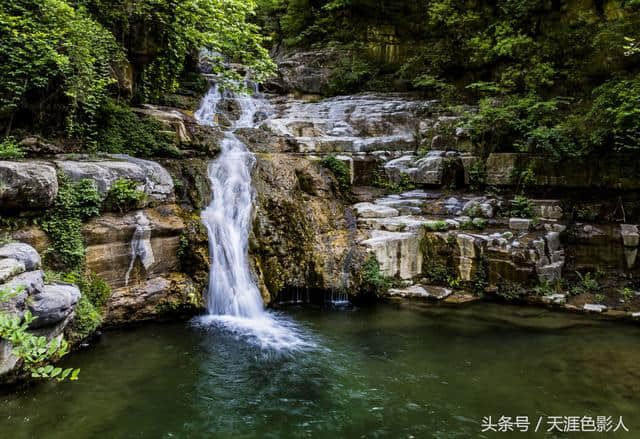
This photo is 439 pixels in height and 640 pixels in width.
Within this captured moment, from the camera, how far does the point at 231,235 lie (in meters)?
7.68

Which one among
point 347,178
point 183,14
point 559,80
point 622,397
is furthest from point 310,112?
point 622,397

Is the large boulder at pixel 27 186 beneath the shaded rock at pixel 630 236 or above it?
above

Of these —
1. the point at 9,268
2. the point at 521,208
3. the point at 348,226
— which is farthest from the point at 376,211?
the point at 9,268

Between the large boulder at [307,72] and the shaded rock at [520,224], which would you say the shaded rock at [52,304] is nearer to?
the shaded rock at [520,224]

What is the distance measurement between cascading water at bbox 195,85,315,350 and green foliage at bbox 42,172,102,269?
2.09 meters

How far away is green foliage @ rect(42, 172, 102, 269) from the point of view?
571 centimetres

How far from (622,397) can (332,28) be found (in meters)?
16.5

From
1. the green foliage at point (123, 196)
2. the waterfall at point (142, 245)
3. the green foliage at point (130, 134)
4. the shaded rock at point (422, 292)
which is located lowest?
the shaded rock at point (422, 292)

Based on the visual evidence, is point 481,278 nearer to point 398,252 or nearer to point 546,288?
point 546,288

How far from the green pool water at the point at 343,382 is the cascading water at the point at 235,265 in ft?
0.85

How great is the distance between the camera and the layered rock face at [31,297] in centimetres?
409

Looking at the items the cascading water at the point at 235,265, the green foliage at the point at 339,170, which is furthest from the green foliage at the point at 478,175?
the cascading water at the point at 235,265

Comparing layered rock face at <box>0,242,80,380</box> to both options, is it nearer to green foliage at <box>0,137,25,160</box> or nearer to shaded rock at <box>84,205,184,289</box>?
shaded rock at <box>84,205,184,289</box>

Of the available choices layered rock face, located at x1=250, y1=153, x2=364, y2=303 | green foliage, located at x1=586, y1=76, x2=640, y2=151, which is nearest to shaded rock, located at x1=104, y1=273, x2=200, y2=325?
layered rock face, located at x1=250, y1=153, x2=364, y2=303
